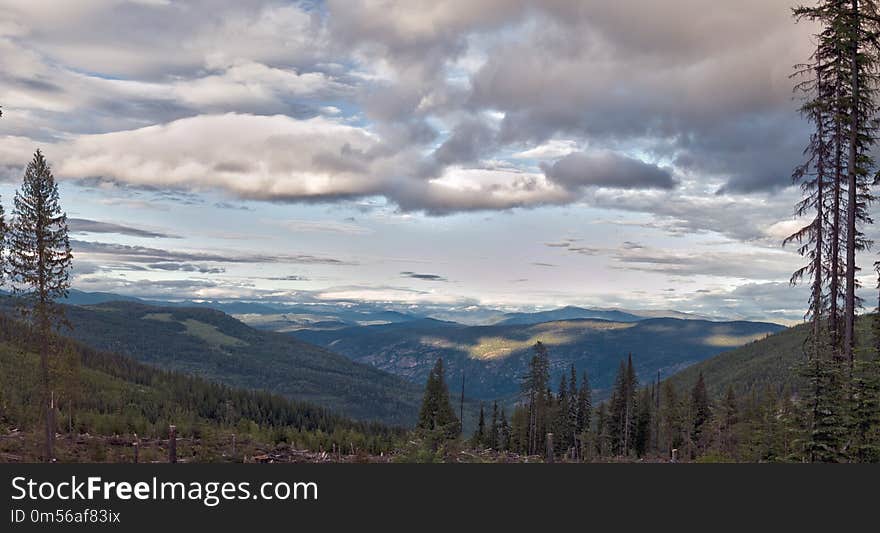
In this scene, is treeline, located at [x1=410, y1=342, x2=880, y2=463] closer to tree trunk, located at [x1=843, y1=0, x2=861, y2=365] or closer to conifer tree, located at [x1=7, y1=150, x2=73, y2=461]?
tree trunk, located at [x1=843, y1=0, x2=861, y2=365]

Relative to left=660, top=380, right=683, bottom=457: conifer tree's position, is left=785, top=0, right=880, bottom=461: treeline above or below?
above

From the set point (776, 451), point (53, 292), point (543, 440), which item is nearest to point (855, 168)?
point (776, 451)

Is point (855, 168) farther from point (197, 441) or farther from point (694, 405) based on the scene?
point (694, 405)

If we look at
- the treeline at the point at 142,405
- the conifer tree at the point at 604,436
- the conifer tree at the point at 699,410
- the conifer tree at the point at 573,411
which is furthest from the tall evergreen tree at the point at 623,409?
the treeline at the point at 142,405

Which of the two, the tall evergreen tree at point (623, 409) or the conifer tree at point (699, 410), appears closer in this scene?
the conifer tree at point (699, 410)

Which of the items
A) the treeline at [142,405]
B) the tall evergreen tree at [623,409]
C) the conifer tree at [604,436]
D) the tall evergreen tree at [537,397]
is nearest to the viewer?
the treeline at [142,405]

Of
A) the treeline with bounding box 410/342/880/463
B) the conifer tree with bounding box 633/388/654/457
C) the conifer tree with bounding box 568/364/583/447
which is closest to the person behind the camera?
the treeline with bounding box 410/342/880/463

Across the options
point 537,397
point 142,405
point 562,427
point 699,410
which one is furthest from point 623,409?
point 142,405

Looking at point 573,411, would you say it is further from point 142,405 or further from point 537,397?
point 142,405

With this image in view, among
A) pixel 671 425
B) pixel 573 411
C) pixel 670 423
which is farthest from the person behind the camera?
pixel 573 411

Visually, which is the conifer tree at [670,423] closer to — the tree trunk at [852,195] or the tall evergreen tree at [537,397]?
the tall evergreen tree at [537,397]

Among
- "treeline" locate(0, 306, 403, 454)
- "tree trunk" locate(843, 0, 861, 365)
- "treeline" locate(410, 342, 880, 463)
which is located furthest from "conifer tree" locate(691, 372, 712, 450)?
"tree trunk" locate(843, 0, 861, 365)

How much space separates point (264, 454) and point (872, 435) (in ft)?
88.2

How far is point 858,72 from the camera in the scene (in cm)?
3044
